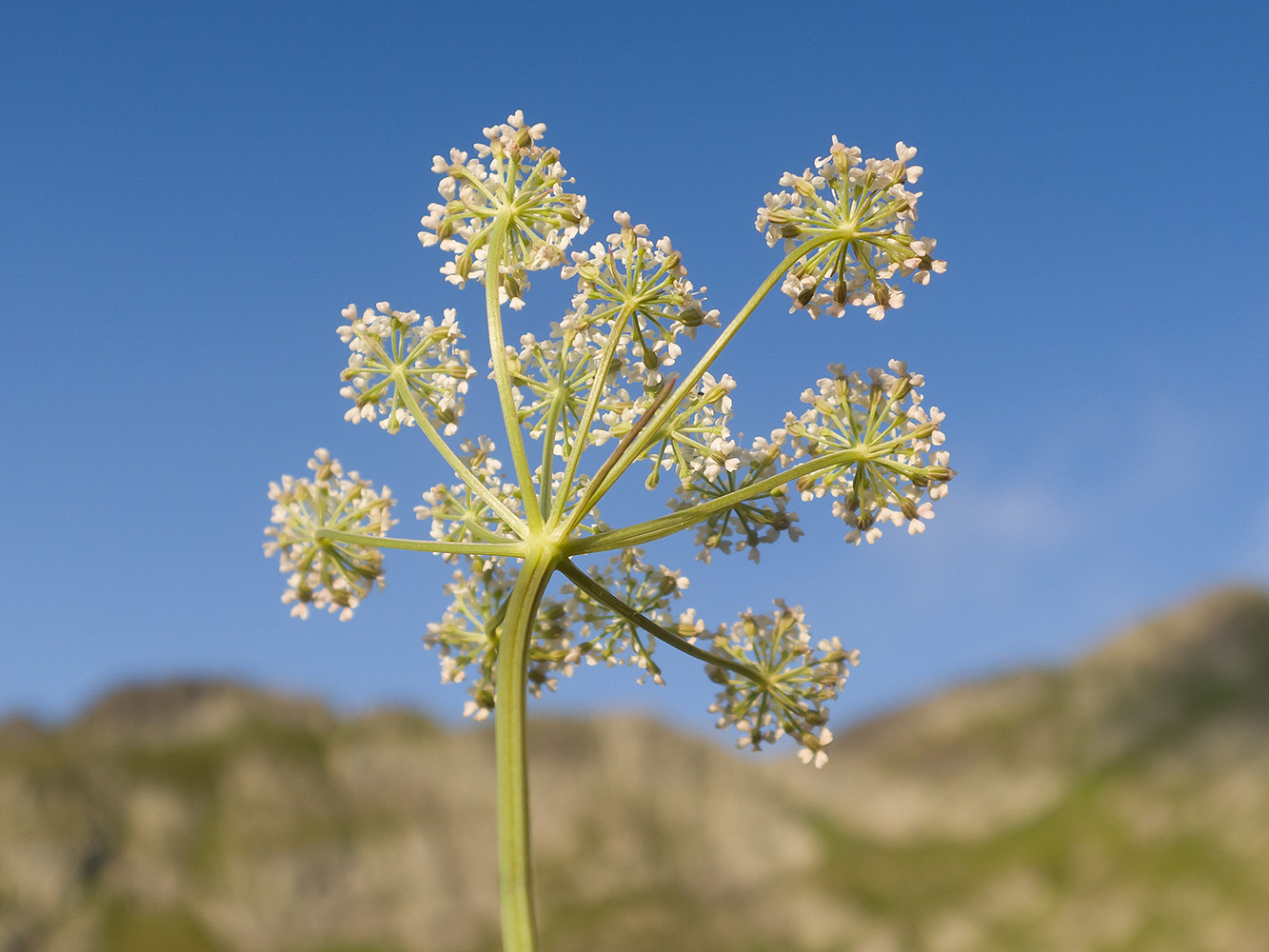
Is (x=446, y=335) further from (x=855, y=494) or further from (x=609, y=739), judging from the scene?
(x=609, y=739)

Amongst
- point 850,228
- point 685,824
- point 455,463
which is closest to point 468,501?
point 455,463

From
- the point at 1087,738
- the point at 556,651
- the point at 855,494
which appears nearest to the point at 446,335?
the point at 556,651

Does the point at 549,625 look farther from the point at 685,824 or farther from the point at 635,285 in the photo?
the point at 685,824

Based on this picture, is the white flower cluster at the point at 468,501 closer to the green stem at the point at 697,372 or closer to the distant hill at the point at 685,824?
the green stem at the point at 697,372

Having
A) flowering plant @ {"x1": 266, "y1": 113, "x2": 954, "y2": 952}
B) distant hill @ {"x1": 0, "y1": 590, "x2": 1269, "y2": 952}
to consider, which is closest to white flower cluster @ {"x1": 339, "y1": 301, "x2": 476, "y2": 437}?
flowering plant @ {"x1": 266, "y1": 113, "x2": 954, "y2": 952}

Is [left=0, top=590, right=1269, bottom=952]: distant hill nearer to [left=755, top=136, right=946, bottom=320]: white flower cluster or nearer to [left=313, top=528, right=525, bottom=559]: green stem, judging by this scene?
[left=313, top=528, right=525, bottom=559]: green stem
